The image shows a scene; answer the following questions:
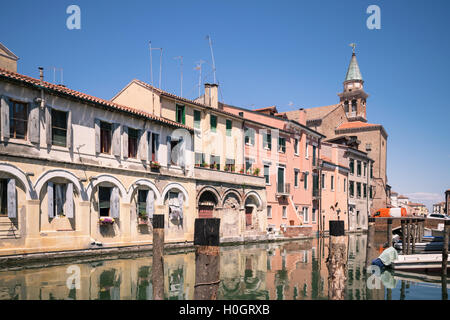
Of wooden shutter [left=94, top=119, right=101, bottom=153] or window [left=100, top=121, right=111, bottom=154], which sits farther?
window [left=100, top=121, right=111, bottom=154]

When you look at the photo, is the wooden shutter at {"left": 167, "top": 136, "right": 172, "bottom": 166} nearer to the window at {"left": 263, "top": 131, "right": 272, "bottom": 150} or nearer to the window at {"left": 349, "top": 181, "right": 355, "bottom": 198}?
the window at {"left": 263, "top": 131, "right": 272, "bottom": 150}

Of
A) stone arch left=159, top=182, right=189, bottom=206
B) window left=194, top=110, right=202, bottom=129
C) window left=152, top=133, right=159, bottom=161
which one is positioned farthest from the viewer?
window left=194, top=110, right=202, bottom=129

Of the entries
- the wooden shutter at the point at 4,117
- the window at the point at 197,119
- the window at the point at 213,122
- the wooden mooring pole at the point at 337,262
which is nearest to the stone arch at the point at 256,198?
the window at the point at 213,122

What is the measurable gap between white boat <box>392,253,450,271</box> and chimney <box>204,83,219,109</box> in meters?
A: 18.2

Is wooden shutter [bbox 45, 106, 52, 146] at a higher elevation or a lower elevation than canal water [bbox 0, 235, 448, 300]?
higher

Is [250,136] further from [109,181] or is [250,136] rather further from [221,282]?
[221,282]

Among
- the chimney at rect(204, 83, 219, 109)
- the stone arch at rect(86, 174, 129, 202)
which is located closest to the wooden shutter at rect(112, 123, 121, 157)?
the stone arch at rect(86, 174, 129, 202)

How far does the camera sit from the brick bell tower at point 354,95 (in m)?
69.4

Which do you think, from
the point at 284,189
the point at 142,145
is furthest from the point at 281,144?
the point at 142,145

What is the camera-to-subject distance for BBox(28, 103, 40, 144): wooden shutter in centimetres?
1673

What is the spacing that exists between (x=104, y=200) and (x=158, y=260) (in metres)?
11.9

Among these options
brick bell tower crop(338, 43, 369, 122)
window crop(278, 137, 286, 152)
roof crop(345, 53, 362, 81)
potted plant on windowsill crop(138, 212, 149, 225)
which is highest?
roof crop(345, 53, 362, 81)

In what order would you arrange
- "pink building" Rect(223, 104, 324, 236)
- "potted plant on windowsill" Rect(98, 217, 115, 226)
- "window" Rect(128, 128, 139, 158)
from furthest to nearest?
"pink building" Rect(223, 104, 324, 236) < "window" Rect(128, 128, 139, 158) < "potted plant on windowsill" Rect(98, 217, 115, 226)

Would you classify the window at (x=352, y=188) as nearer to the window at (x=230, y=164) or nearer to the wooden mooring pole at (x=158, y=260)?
the window at (x=230, y=164)
